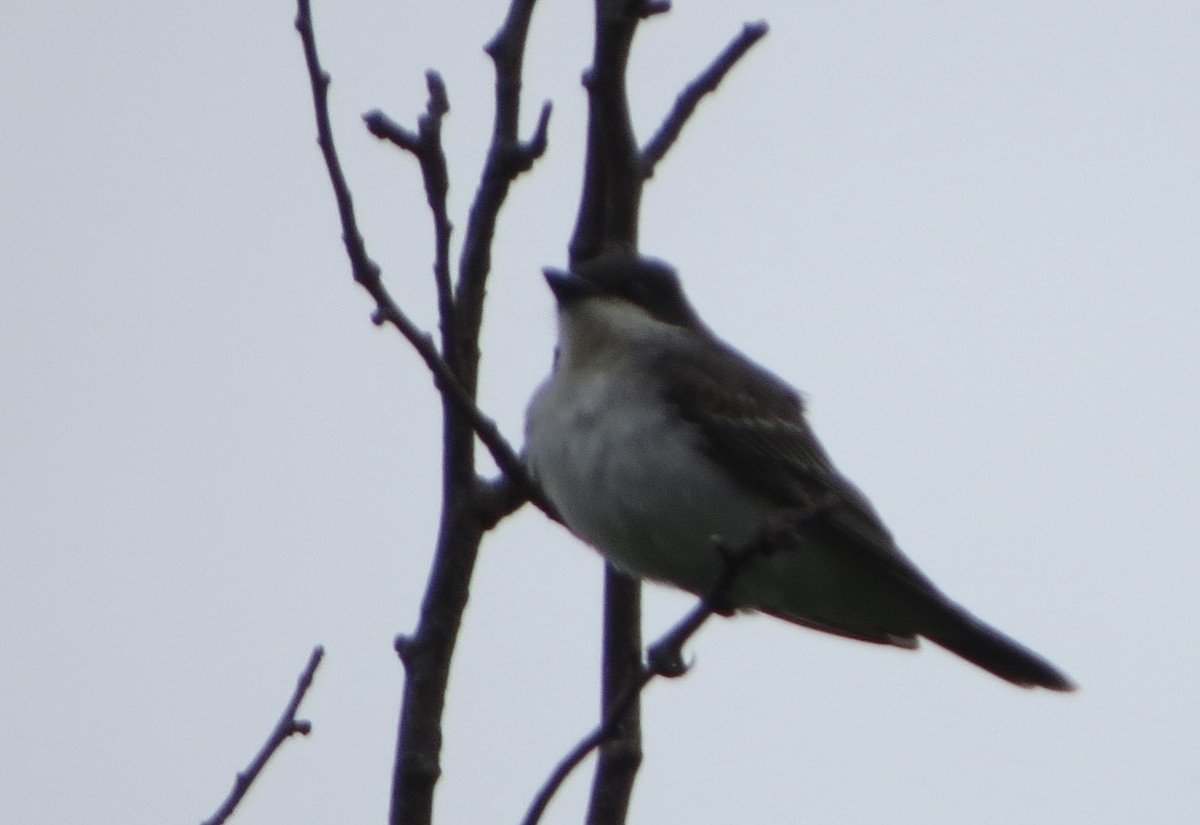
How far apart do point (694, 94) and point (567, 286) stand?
1.51 metres

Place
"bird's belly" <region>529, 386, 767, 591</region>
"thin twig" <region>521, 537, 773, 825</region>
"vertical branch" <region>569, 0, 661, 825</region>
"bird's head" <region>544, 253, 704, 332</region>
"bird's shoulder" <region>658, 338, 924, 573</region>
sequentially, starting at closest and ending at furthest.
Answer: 1. "thin twig" <region>521, 537, 773, 825</region>
2. "vertical branch" <region>569, 0, 661, 825</region>
3. "bird's belly" <region>529, 386, 767, 591</region>
4. "bird's shoulder" <region>658, 338, 924, 573</region>
5. "bird's head" <region>544, 253, 704, 332</region>

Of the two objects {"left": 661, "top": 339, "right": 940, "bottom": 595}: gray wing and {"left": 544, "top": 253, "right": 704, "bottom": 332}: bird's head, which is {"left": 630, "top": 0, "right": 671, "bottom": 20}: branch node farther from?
{"left": 661, "top": 339, "right": 940, "bottom": 595}: gray wing

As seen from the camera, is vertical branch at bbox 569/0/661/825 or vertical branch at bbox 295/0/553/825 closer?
vertical branch at bbox 295/0/553/825

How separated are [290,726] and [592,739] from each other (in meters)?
0.79

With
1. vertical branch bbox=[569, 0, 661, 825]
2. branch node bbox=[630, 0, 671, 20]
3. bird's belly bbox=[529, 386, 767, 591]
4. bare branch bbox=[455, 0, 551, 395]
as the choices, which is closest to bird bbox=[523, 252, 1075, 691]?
bird's belly bbox=[529, 386, 767, 591]

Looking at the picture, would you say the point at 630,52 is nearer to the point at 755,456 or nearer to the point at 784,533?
the point at 784,533

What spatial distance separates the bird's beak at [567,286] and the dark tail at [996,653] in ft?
5.87

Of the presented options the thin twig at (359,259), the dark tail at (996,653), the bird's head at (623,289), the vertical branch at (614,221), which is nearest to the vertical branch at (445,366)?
the thin twig at (359,259)

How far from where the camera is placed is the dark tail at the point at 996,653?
238 inches

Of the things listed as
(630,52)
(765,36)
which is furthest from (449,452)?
(765,36)

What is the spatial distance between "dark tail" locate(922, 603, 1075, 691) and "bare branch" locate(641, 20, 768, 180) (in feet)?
7.32

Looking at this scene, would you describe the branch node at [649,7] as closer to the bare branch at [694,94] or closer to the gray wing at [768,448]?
the bare branch at [694,94]

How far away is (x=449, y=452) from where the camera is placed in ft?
13.1

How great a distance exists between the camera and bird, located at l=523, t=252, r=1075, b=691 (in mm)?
5527
